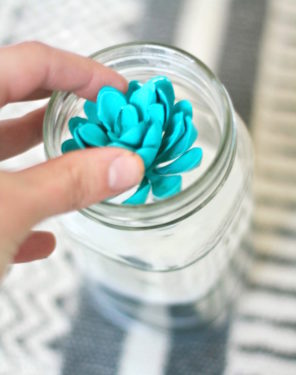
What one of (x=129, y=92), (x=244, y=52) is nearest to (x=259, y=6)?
(x=244, y=52)

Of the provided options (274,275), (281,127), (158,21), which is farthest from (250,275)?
(158,21)

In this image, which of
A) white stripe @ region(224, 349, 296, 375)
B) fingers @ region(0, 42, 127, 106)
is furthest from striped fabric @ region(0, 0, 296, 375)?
fingers @ region(0, 42, 127, 106)

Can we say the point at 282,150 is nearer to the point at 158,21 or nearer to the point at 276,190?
the point at 276,190

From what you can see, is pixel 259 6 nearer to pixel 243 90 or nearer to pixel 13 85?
pixel 243 90

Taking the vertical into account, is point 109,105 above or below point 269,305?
above

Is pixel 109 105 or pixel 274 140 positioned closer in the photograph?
pixel 109 105

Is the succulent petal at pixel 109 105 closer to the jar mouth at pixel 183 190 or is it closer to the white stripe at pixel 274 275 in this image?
the jar mouth at pixel 183 190
